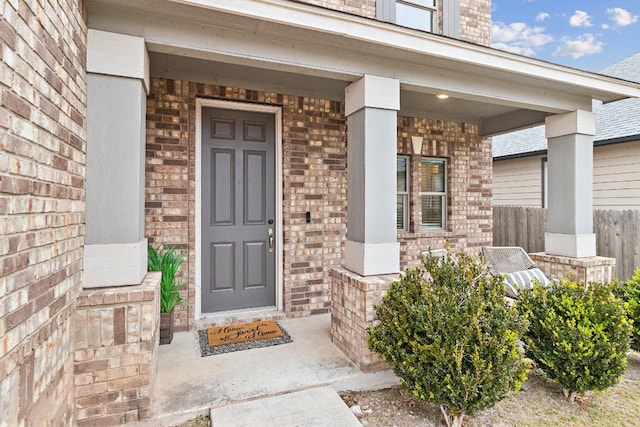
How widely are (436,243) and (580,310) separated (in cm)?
265

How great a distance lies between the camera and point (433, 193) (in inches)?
212

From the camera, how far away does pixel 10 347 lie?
1.38m

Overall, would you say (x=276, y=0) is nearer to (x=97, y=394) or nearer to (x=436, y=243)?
(x=97, y=394)

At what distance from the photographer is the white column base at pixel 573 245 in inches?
164

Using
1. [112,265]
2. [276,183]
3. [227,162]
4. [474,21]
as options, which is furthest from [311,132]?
[474,21]

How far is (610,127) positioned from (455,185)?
416 centimetres

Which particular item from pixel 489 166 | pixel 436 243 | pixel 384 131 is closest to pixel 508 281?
pixel 436 243

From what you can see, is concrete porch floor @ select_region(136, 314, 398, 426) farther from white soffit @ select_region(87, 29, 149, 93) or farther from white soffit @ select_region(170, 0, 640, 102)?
white soffit @ select_region(170, 0, 640, 102)

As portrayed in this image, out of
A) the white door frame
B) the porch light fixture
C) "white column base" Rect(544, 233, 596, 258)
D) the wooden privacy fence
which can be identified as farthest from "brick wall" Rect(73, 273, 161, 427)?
the wooden privacy fence

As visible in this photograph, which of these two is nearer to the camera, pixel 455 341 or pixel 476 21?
pixel 455 341

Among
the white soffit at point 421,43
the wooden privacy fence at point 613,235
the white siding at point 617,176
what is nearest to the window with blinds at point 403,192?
the white soffit at point 421,43

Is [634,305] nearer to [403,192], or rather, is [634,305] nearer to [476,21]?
[403,192]

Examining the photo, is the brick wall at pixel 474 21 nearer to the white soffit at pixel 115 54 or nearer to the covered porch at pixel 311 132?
the covered porch at pixel 311 132

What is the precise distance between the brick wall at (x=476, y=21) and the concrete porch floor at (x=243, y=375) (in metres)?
A: 4.47
